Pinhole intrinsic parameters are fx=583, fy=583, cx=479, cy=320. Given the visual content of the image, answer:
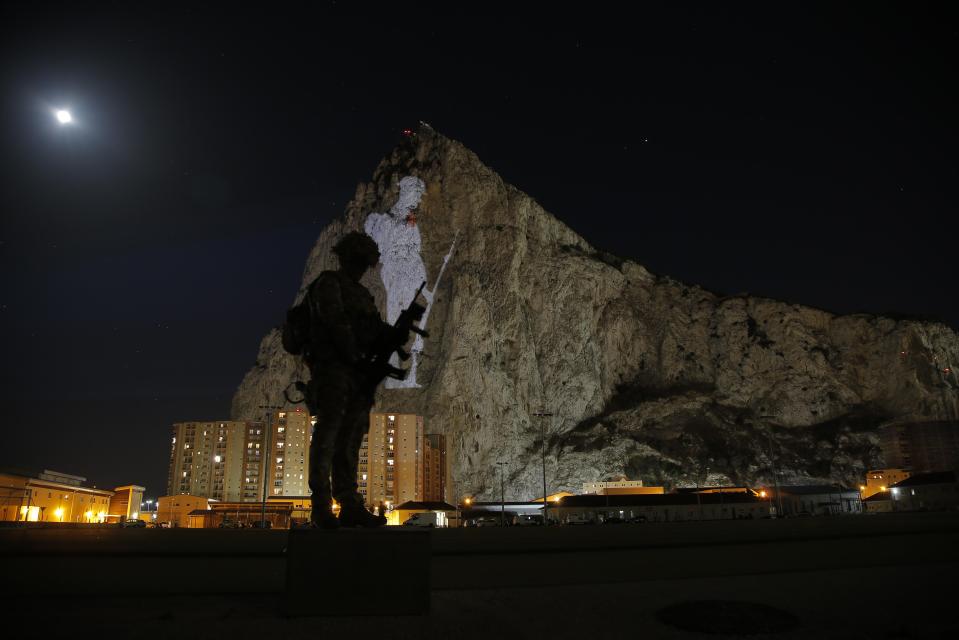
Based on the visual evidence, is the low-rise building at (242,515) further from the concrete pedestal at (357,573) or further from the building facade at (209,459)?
the concrete pedestal at (357,573)

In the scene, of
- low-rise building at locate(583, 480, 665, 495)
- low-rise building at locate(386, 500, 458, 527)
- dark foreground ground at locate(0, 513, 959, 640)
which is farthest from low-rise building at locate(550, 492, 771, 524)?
dark foreground ground at locate(0, 513, 959, 640)

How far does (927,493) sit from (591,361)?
49.6 meters

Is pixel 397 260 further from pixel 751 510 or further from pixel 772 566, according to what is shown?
pixel 772 566

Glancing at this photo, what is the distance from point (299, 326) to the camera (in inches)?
235

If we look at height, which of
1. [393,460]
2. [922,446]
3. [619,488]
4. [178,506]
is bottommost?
[178,506]

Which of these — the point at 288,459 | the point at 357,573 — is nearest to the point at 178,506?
the point at 288,459

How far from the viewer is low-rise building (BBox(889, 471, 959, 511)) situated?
44031mm

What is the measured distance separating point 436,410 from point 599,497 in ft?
121

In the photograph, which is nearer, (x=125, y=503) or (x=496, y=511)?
(x=496, y=511)

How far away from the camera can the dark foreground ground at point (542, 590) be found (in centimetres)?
433

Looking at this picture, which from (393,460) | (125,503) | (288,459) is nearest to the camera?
(125,503)

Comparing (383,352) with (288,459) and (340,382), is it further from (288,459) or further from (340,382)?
(288,459)

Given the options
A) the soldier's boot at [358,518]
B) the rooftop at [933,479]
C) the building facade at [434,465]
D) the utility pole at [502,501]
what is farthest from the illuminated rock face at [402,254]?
the soldier's boot at [358,518]

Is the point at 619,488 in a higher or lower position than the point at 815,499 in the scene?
higher
